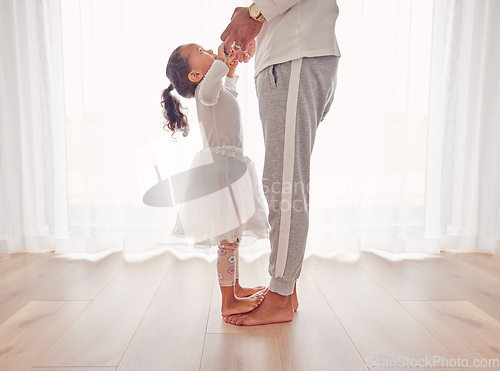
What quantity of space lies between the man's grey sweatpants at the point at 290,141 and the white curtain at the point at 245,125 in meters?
0.80

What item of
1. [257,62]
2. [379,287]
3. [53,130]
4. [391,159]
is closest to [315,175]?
[391,159]

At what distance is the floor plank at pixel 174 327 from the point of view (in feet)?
3.21

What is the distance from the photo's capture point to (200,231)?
123 cm

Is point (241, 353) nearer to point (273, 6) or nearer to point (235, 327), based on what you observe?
point (235, 327)

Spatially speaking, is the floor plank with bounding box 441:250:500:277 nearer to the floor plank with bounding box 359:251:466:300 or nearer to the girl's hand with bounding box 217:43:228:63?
the floor plank with bounding box 359:251:466:300

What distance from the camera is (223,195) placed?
1.22 m

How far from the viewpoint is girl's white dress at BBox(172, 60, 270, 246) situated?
1.21 meters

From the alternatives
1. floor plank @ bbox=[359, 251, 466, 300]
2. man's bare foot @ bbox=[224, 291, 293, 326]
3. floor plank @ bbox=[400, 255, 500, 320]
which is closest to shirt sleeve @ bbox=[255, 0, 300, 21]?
man's bare foot @ bbox=[224, 291, 293, 326]

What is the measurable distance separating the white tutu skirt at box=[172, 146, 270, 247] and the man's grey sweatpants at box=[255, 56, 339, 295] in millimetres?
125

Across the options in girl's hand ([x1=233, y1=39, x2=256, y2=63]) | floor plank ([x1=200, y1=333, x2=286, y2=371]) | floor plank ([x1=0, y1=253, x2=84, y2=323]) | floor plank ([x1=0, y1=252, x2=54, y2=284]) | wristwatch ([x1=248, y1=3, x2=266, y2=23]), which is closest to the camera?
floor plank ([x1=200, y1=333, x2=286, y2=371])

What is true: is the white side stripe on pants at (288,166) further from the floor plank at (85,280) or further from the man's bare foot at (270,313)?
the floor plank at (85,280)

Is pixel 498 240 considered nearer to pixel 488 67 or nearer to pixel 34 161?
pixel 488 67

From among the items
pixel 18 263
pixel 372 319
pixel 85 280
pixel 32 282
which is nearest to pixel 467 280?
pixel 372 319

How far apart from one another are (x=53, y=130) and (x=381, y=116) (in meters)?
1.68
